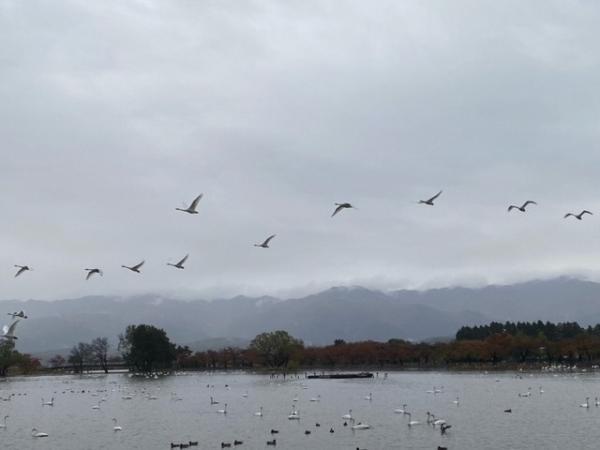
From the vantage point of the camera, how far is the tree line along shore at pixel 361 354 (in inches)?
5108

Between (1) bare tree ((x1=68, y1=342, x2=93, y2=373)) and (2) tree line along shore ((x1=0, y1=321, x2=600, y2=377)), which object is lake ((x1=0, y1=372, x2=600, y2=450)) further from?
(1) bare tree ((x1=68, y1=342, x2=93, y2=373))

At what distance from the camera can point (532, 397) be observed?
209 feet

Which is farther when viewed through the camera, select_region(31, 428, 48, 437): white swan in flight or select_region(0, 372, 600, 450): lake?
select_region(31, 428, 48, 437): white swan in flight

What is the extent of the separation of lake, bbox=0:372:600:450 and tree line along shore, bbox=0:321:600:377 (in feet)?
144

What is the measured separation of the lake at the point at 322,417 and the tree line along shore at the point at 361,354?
144 ft

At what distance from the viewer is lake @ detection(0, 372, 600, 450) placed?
41500 mm

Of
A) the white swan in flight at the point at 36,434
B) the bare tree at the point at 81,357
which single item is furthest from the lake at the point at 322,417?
the bare tree at the point at 81,357

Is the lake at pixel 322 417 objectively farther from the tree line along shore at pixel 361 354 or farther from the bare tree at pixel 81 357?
the bare tree at pixel 81 357

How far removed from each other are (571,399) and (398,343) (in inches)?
3997

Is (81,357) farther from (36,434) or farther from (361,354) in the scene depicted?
(36,434)

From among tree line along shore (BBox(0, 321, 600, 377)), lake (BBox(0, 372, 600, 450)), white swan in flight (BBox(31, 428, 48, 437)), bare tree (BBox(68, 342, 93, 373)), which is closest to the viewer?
lake (BBox(0, 372, 600, 450))

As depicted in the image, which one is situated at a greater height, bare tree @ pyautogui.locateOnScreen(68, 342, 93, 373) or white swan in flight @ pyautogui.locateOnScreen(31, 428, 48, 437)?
bare tree @ pyautogui.locateOnScreen(68, 342, 93, 373)

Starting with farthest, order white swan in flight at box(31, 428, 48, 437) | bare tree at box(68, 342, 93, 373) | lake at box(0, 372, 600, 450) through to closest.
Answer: bare tree at box(68, 342, 93, 373), white swan in flight at box(31, 428, 48, 437), lake at box(0, 372, 600, 450)

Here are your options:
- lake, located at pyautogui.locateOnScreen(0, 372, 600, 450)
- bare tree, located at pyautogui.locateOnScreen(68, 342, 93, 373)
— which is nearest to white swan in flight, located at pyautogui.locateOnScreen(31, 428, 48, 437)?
lake, located at pyautogui.locateOnScreen(0, 372, 600, 450)
